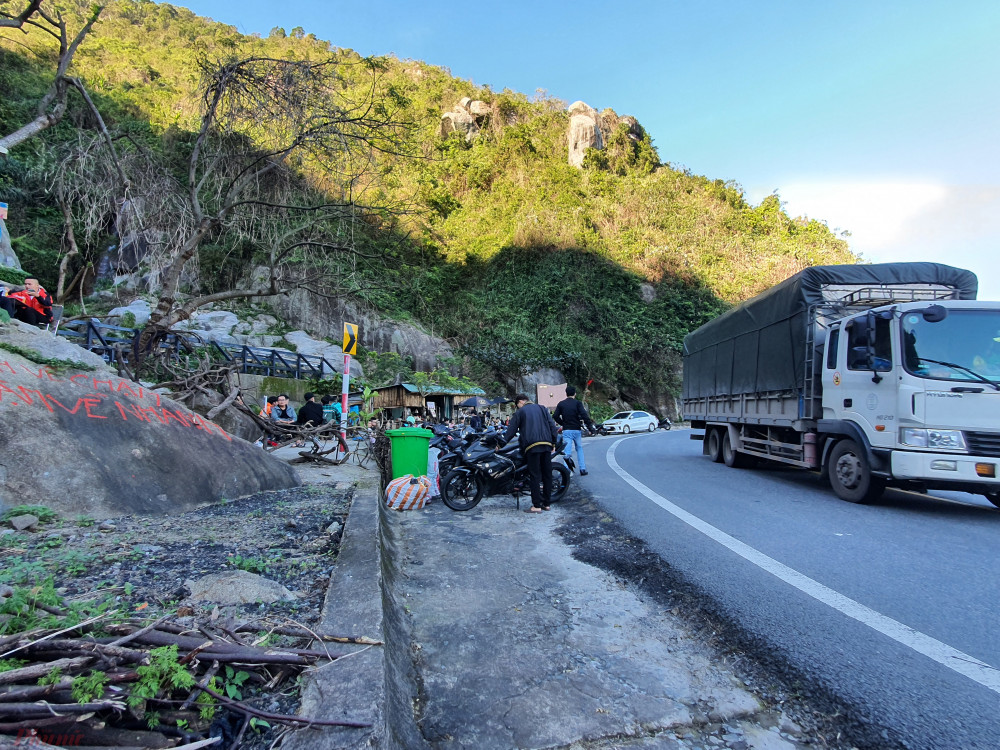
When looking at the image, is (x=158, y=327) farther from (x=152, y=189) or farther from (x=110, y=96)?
(x=110, y=96)

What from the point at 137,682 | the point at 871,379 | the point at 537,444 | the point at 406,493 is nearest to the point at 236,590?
the point at 137,682

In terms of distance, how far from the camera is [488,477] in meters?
7.52

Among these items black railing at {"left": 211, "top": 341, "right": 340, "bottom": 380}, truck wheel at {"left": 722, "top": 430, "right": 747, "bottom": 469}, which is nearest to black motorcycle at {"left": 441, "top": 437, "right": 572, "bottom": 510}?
truck wheel at {"left": 722, "top": 430, "right": 747, "bottom": 469}

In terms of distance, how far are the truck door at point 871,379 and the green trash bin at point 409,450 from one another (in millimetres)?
6135

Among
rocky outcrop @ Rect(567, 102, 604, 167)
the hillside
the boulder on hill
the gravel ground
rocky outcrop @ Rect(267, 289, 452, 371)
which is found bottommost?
the gravel ground

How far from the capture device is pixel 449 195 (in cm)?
3925

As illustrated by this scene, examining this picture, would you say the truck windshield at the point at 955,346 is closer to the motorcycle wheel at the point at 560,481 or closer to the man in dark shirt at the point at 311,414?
the motorcycle wheel at the point at 560,481

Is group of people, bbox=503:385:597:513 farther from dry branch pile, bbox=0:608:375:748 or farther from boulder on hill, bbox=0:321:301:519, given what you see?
dry branch pile, bbox=0:608:375:748

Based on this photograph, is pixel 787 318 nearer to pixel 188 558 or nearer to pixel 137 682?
pixel 188 558

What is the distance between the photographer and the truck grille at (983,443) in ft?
20.0

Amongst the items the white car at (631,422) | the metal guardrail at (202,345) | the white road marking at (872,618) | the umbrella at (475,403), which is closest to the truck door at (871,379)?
the white road marking at (872,618)

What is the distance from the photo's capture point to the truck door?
6797 mm

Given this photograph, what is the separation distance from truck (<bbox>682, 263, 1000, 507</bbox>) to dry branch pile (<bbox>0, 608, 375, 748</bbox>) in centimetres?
737

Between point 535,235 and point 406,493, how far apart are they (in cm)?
3205
